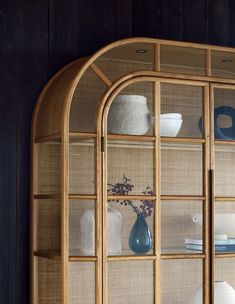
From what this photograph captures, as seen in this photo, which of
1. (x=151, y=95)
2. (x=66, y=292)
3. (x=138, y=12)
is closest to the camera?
(x=66, y=292)

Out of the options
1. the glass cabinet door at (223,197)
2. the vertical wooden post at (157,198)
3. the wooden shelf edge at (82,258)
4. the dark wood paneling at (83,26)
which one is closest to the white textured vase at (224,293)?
the glass cabinet door at (223,197)

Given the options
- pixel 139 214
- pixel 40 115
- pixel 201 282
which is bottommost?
pixel 201 282

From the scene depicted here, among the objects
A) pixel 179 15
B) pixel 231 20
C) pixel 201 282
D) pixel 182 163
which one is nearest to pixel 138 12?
pixel 179 15

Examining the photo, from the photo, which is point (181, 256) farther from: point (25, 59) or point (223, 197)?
point (25, 59)

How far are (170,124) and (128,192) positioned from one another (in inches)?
13.1

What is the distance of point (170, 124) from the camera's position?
3020 millimetres

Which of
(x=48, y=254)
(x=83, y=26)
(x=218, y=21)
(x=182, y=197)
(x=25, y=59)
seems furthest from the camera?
(x=218, y=21)

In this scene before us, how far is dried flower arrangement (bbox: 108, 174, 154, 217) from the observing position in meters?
2.89

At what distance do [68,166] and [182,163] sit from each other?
0.49 metres

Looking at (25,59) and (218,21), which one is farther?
(218,21)

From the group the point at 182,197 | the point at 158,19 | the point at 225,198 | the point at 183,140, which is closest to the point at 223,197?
the point at 225,198

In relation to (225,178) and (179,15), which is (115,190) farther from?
(179,15)

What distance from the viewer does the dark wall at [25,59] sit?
3051 mm

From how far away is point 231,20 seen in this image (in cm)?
364
